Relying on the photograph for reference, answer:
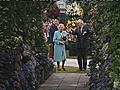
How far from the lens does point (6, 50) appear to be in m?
6.99

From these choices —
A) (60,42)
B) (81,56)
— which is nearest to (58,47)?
(60,42)

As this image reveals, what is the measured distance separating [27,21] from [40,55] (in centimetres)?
156

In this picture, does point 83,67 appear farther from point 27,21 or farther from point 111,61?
point 111,61

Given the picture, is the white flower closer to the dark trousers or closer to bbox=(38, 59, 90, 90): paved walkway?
the dark trousers

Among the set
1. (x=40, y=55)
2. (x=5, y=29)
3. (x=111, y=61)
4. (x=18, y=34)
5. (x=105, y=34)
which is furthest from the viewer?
(x=40, y=55)

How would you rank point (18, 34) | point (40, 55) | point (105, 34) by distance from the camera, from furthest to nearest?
point (40, 55)
point (18, 34)
point (105, 34)

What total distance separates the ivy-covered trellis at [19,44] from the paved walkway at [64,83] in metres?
0.31

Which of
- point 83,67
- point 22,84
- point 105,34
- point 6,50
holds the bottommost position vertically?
point 83,67

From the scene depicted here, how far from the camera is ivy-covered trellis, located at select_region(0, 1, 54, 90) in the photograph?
6.84 metres

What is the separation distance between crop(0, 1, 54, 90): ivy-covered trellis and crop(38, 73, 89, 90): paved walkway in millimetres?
312

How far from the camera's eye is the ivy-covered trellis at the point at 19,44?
6.84 meters

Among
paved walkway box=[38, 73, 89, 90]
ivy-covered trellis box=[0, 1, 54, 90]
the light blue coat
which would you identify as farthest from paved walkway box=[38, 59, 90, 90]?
the light blue coat

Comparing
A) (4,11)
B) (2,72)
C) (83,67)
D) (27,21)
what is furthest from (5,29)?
(83,67)

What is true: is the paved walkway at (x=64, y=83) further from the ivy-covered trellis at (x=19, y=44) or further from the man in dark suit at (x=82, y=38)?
the man in dark suit at (x=82, y=38)
